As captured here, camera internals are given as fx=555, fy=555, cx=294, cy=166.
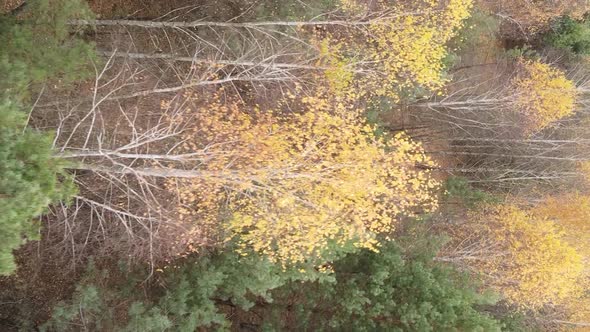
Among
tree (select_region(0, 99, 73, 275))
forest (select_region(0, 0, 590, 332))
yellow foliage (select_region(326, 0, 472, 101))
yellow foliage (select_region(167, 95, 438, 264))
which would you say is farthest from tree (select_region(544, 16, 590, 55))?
tree (select_region(0, 99, 73, 275))

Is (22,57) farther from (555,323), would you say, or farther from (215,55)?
(555,323)

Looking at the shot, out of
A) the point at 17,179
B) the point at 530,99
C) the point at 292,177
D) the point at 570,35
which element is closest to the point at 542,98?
the point at 530,99

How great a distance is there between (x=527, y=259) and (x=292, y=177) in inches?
384

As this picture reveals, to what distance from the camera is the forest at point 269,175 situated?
35.5 ft

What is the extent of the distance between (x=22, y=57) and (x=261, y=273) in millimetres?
6648

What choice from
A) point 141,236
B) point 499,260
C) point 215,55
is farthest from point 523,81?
point 141,236

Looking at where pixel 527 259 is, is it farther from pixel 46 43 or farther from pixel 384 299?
pixel 46 43

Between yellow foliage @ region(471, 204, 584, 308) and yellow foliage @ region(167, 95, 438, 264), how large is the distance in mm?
7469

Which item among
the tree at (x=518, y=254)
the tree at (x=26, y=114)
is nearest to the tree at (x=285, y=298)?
the tree at (x=518, y=254)

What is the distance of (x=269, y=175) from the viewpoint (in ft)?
35.1

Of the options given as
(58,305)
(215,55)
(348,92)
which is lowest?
(58,305)

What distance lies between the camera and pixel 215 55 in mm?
12961

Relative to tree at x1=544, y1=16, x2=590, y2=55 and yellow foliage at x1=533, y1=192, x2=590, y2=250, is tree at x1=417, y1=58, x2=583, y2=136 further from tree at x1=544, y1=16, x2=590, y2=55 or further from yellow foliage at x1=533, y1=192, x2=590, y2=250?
yellow foliage at x1=533, y1=192, x2=590, y2=250

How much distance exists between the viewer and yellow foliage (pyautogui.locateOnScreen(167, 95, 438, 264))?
1077cm
